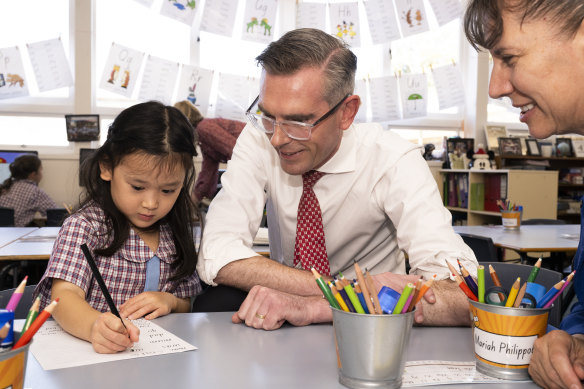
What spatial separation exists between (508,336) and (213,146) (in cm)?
268

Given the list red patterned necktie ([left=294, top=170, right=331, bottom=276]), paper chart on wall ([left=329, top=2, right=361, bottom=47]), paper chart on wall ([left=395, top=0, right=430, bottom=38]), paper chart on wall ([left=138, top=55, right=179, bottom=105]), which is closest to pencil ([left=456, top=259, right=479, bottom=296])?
red patterned necktie ([left=294, top=170, right=331, bottom=276])

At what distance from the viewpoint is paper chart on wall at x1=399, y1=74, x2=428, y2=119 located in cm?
567

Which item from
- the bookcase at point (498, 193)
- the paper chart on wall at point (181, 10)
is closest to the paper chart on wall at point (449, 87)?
the bookcase at point (498, 193)

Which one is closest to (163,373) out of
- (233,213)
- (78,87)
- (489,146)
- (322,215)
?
(233,213)

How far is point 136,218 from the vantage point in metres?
1.41

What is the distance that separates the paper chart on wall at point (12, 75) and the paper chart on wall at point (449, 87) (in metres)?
4.13

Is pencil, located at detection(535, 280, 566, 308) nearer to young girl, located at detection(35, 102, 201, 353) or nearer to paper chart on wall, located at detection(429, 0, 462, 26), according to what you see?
young girl, located at detection(35, 102, 201, 353)

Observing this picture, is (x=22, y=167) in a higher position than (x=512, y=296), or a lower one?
higher

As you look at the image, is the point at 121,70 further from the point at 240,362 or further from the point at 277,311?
the point at 240,362

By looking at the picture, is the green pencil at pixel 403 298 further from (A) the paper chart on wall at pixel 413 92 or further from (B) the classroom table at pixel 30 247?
(A) the paper chart on wall at pixel 413 92

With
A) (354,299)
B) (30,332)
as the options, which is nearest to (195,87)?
(354,299)

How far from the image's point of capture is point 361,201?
1626 millimetres

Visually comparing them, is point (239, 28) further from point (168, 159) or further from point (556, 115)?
point (556, 115)

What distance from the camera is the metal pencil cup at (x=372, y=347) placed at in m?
0.70
